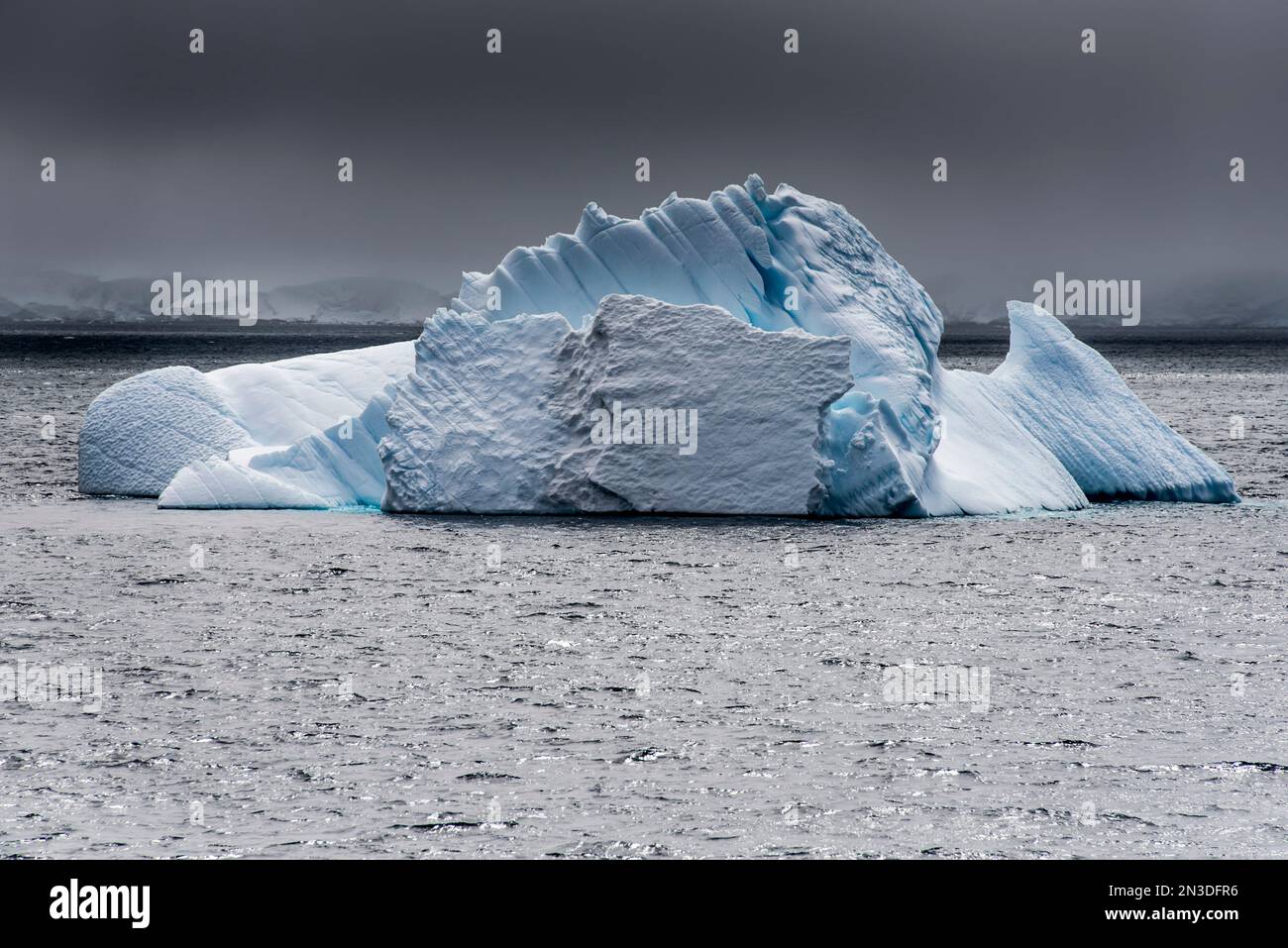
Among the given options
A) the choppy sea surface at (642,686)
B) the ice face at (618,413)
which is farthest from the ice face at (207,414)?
the ice face at (618,413)

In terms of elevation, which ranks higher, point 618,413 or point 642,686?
point 618,413

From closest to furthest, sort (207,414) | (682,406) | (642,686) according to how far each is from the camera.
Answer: (642,686) < (682,406) < (207,414)

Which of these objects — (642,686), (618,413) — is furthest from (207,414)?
(642,686)

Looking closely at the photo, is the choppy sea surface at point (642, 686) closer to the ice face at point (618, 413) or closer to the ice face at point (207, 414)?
the ice face at point (618, 413)

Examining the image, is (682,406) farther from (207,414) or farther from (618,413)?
(207,414)

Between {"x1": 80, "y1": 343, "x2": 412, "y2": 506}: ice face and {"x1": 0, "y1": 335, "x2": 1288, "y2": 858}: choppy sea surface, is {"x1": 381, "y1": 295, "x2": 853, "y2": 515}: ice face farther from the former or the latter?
{"x1": 80, "y1": 343, "x2": 412, "y2": 506}: ice face

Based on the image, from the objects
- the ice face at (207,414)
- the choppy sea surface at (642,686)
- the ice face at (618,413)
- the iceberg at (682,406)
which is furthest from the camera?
the ice face at (207,414)

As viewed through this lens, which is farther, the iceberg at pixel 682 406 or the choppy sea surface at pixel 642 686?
the iceberg at pixel 682 406
